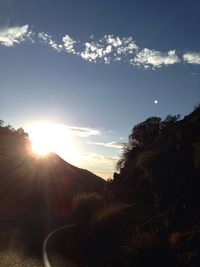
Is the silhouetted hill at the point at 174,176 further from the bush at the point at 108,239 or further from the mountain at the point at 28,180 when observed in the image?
the mountain at the point at 28,180

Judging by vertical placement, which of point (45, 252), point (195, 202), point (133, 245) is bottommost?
point (45, 252)

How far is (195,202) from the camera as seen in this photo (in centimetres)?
1894

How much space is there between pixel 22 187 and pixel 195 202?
60.0 metres

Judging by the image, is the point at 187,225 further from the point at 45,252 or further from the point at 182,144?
the point at 182,144

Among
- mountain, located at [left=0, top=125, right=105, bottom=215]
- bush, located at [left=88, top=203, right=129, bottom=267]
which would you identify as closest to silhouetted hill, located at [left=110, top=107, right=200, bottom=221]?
bush, located at [left=88, top=203, right=129, bottom=267]

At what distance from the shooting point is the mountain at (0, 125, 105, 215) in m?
69.3

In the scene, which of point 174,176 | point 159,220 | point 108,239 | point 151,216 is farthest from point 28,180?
point 159,220

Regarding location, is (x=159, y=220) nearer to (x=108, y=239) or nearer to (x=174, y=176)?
(x=108, y=239)

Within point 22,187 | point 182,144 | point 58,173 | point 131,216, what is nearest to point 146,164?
point 182,144

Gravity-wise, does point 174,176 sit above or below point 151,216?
above

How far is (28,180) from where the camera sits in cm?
8381

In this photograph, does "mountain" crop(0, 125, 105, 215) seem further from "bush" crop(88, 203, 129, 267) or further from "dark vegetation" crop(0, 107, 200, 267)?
"bush" crop(88, 203, 129, 267)

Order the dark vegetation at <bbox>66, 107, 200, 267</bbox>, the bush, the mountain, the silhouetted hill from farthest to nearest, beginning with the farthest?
the mountain, the silhouetted hill, the bush, the dark vegetation at <bbox>66, 107, 200, 267</bbox>

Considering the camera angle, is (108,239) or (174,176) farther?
(174,176)
